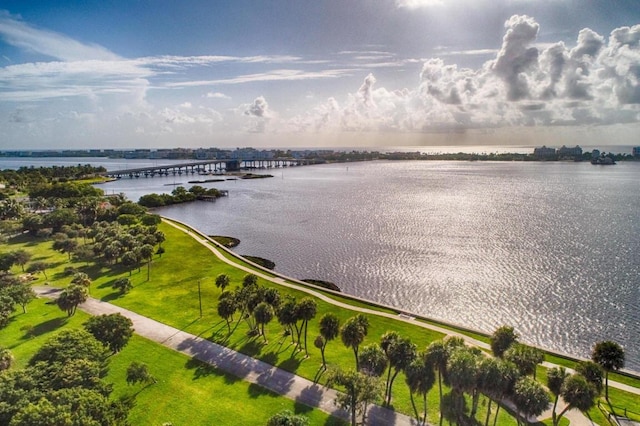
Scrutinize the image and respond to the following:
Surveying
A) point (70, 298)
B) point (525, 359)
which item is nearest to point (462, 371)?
point (525, 359)

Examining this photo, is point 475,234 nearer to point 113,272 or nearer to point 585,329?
point 585,329

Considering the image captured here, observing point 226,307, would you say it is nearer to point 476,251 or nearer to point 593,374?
point 593,374

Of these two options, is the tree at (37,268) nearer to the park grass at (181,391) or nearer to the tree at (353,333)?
the park grass at (181,391)

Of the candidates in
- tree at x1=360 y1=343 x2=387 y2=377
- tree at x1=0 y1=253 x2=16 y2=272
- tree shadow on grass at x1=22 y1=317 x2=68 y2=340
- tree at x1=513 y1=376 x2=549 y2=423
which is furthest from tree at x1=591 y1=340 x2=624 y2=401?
tree at x1=0 y1=253 x2=16 y2=272

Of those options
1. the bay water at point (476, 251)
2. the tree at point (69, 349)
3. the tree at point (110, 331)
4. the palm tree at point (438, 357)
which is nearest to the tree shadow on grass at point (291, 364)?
the palm tree at point (438, 357)

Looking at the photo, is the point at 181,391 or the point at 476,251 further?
the point at 476,251

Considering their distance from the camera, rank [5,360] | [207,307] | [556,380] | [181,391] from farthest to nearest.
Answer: [207,307], [181,391], [5,360], [556,380]
